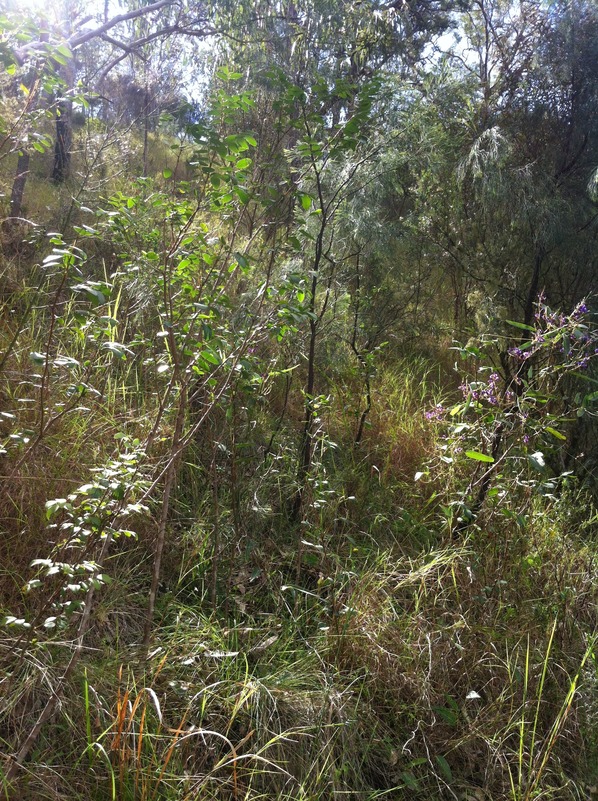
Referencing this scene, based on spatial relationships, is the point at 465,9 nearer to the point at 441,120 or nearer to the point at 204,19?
the point at 441,120

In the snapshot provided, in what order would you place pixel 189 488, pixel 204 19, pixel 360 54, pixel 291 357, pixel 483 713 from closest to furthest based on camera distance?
1. pixel 483 713
2. pixel 189 488
3. pixel 291 357
4. pixel 360 54
5. pixel 204 19

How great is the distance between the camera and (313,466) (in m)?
3.06

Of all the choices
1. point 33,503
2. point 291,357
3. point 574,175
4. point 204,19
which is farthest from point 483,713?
point 204,19

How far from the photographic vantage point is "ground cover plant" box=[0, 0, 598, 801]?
1887 mm

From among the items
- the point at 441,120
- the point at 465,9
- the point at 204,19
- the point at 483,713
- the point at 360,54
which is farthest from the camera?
the point at 204,19

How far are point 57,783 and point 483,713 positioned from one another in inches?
54.6

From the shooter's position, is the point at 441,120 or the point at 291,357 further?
the point at 441,120

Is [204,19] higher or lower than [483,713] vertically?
higher

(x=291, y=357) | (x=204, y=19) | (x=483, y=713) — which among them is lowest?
(x=483, y=713)

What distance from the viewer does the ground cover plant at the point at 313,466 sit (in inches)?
74.3

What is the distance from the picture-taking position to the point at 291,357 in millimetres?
3801

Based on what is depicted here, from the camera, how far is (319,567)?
8.91ft

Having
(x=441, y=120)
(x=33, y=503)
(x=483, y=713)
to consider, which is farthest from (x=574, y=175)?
(x=33, y=503)

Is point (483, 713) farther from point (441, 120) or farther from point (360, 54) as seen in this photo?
point (360, 54)
